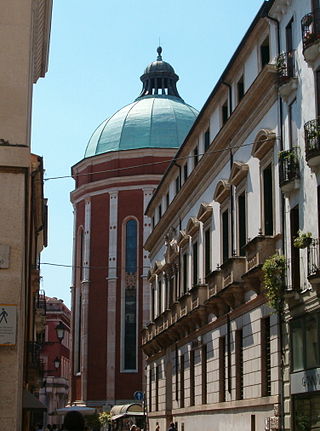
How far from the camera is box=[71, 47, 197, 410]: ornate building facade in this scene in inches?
2522

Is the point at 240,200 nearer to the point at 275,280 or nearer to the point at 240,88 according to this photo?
the point at 240,88

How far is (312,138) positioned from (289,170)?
201 centimetres

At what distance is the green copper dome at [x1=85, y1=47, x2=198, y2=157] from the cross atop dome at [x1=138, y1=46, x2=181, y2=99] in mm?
→ 1497

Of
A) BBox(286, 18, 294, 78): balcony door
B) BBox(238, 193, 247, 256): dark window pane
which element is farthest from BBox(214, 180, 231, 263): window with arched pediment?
BBox(286, 18, 294, 78): balcony door

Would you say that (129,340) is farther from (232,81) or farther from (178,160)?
(232,81)

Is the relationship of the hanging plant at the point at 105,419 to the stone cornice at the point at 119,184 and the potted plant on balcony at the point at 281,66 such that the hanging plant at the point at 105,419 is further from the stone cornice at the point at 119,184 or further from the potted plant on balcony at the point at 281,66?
the potted plant on balcony at the point at 281,66

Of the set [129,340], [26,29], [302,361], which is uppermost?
[26,29]

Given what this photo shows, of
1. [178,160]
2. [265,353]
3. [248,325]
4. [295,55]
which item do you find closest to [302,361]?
[265,353]

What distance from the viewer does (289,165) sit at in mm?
24016

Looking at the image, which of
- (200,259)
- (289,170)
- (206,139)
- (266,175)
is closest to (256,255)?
(266,175)

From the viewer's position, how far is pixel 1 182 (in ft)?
67.6

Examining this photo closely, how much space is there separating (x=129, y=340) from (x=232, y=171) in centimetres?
3583

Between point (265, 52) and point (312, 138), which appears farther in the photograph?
point (265, 52)

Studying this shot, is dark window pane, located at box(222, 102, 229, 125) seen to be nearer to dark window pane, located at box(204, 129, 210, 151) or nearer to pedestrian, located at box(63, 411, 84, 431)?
dark window pane, located at box(204, 129, 210, 151)
